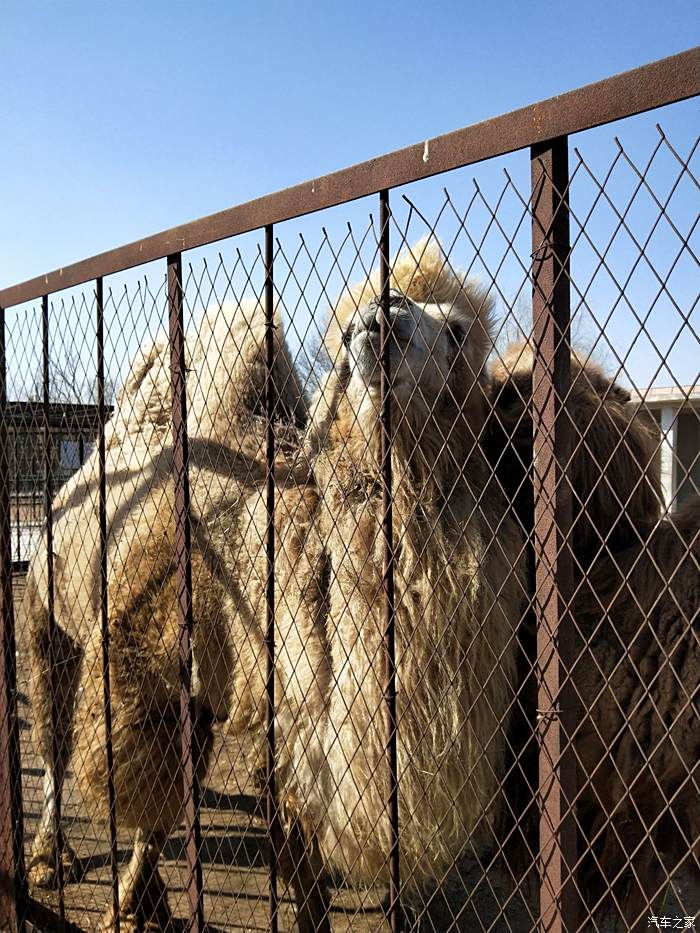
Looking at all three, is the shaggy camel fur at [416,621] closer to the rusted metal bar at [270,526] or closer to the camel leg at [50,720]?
the rusted metal bar at [270,526]

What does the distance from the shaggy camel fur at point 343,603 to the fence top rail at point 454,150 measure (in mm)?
322

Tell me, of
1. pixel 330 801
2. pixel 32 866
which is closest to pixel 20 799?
pixel 32 866

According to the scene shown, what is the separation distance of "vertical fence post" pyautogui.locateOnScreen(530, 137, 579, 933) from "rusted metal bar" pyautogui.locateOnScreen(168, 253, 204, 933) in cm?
126

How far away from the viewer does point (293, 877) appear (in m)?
3.55

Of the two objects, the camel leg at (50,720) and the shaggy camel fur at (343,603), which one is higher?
the shaggy camel fur at (343,603)

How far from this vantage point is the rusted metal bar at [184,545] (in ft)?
8.86

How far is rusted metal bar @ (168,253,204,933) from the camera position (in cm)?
270

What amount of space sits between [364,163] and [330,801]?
189cm

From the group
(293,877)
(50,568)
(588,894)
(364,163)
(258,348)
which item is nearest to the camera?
(364,163)

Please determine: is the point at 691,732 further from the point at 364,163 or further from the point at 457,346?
the point at 364,163

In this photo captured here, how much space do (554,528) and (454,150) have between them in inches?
35.5

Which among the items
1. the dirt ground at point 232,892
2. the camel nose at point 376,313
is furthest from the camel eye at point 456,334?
the dirt ground at point 232,892

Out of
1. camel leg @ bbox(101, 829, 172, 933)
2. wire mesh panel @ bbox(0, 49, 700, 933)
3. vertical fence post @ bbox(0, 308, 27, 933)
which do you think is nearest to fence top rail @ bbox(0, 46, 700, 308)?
wire mesh panel @ bbox(0, 49, 700, 933)

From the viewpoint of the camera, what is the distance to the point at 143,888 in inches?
158
